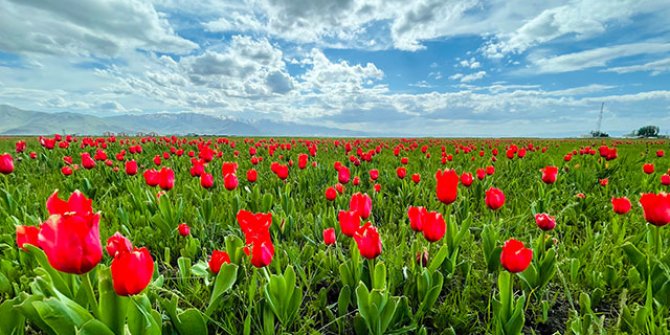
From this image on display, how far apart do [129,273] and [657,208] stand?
2937 mm

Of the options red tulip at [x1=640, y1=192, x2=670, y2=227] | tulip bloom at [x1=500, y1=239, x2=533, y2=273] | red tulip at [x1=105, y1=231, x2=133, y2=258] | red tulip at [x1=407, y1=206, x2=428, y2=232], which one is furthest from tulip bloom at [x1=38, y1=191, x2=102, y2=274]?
red tulip at [x1=640, y1=192, x2=670, y2=227]

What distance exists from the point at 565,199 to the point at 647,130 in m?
124

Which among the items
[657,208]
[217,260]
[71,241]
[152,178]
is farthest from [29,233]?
[657,208]

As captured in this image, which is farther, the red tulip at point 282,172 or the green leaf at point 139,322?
the red tulip at point 282,172

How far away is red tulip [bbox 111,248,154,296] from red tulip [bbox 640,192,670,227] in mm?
2875

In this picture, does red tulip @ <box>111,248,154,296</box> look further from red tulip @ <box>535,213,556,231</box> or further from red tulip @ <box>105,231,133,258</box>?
red tulip @ <box>535,213,556,231</box>

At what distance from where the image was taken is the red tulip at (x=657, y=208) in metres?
2.22

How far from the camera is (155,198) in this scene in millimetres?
3818

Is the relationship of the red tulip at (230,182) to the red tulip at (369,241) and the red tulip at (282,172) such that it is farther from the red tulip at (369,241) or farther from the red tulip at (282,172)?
the red tulip at (369,241)

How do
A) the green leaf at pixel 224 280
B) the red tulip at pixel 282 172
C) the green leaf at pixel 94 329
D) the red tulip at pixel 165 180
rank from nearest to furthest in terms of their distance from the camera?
the green leaf at pixel 94 329, the green leaf at pixel 224 280, the red tulip at pixel 165 180, the red tulip at pixel 282 172

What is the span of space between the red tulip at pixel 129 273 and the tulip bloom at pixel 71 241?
11cm

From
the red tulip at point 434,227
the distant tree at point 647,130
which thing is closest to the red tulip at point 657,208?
the red tulip at point 434,227

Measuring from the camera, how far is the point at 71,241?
1200mm

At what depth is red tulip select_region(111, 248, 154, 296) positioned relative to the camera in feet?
3.89
